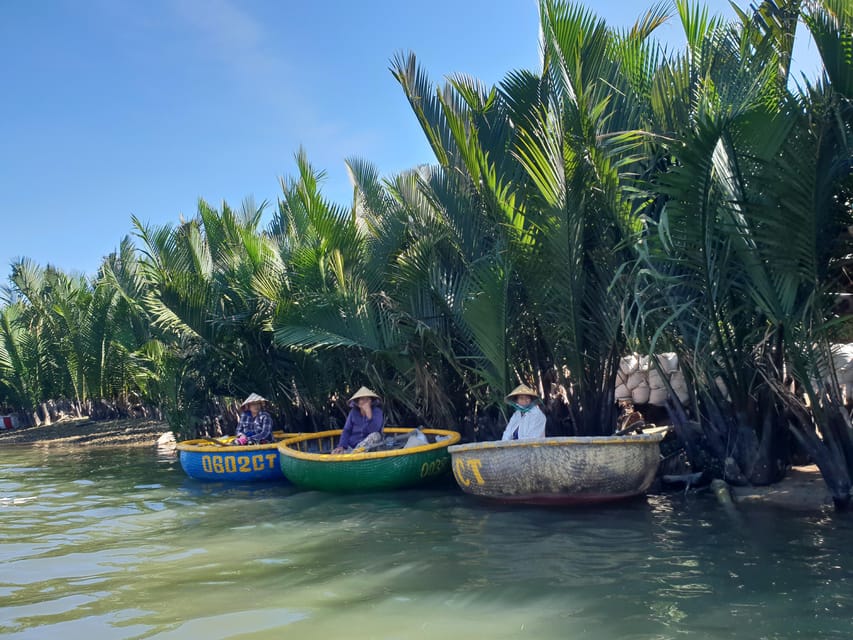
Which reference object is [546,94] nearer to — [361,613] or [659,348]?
[659,348]

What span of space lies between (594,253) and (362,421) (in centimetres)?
372

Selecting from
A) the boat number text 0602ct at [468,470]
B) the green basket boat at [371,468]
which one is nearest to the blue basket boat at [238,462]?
the green basket boat at [371,468]

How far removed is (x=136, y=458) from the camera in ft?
46.7

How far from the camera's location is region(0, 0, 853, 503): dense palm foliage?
18.7ft

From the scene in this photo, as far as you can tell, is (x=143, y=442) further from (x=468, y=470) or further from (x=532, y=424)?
(x=532, y=424)

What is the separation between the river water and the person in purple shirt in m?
1.30

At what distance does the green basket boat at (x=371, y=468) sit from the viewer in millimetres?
8141

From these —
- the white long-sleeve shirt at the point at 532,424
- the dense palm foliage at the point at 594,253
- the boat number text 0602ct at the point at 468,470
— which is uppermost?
the dense palm foliage at the point at 594,253

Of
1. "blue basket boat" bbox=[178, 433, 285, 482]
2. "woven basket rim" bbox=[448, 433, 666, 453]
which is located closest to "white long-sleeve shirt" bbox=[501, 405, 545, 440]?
"woven basket rim" bbox=[448, 433, 666, 453]

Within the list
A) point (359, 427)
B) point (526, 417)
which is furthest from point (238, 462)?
point (526, 417)

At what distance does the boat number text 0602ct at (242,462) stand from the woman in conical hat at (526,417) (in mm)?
3760

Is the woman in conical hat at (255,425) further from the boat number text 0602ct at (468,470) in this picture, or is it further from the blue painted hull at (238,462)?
the boat number text 0602ct at (468,470)

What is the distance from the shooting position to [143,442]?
17.4 m

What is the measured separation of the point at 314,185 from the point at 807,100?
5837 mm
